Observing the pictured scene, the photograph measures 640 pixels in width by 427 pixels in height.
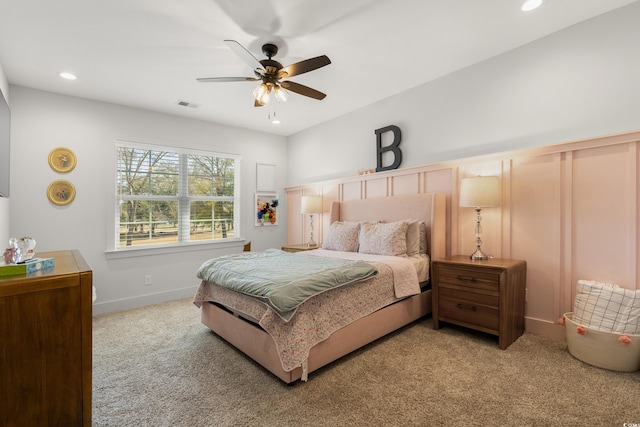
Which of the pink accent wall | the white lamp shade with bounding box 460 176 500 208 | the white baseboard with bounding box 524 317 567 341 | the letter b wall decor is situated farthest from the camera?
the letter b wall decor

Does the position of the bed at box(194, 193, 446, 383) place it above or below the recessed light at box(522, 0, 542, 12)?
below

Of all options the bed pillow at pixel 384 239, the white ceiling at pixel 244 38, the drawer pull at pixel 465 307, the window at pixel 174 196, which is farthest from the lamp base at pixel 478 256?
the window at pixel 174 196

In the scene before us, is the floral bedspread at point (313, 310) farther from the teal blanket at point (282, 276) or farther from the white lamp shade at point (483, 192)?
the white lamp shade at point (483, 192)

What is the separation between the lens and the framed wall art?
5.23 metres

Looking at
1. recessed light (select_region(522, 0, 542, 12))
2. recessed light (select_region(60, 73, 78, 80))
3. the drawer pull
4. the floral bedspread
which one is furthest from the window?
recessed light (select_region(522, 0, 542, 12))

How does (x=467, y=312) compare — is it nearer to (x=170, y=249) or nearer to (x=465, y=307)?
(x=465, y=307)

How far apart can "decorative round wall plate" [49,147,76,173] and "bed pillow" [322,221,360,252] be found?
3.31 m

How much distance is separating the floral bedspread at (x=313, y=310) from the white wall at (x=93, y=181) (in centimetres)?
179

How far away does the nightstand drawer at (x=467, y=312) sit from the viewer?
2.53 meters

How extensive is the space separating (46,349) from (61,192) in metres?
3.15

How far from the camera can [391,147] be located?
12.8ft

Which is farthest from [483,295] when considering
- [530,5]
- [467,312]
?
[530,5]

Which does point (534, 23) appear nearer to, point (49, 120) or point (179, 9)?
point (179, 9)

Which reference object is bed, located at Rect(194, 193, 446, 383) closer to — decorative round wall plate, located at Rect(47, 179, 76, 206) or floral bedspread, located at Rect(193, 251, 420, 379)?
floral bedspread, located at Rect(193, 251, 420, 379)
